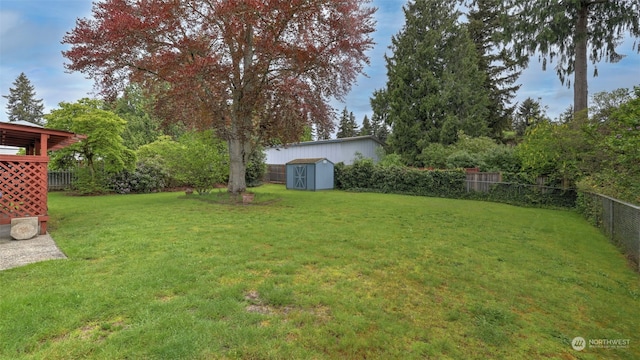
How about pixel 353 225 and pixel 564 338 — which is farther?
pixel 353 225

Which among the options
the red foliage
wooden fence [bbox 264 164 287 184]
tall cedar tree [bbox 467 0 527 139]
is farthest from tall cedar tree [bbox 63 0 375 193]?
tall cedar tree [bbox 467 0 527 139]

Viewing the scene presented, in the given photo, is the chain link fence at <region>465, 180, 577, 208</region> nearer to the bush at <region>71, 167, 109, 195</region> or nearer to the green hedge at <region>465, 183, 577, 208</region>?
the green hedge at <region>465, 183, 577, 208</region>

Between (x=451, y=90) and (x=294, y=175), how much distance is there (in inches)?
523

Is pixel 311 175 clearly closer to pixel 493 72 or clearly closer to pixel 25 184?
pixel 25 184

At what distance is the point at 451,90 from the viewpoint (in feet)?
72.7

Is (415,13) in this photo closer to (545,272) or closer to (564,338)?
(545,272)

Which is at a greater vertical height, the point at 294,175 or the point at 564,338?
the point at 294,175

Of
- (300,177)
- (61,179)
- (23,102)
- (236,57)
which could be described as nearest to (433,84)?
(300,177)

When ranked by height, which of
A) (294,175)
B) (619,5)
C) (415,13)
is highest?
(415,13)

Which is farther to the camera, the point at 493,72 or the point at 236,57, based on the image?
the point at 493,72

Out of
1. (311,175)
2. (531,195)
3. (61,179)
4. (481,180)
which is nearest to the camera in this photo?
(531,195)

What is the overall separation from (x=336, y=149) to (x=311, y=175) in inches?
207

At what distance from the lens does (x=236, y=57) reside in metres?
11.2

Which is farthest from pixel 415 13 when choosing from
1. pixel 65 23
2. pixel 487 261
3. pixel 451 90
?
pixel 487 261
